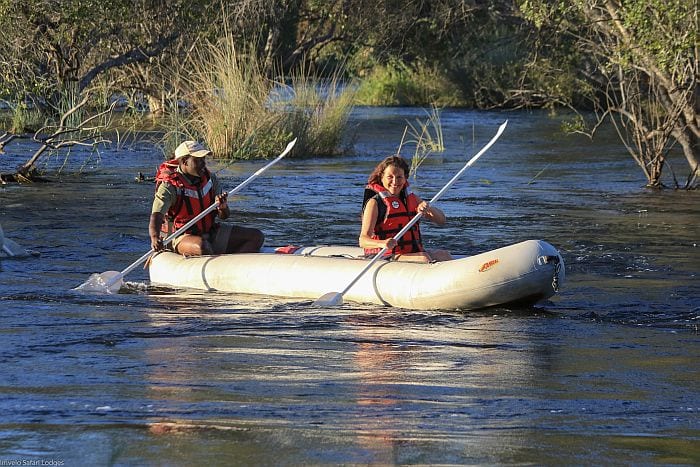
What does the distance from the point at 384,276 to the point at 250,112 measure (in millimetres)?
11482

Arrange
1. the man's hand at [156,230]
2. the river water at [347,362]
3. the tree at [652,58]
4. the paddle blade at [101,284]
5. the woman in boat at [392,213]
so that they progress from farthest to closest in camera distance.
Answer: the tree at [652,58] → the man's hand at [156,230] → the paddle blade at [101,284] → the woman in boat at [392,213] → the river water at [347,362]

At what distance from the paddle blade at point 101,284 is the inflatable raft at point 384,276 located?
15.4 inches

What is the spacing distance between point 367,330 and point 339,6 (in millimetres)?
19982

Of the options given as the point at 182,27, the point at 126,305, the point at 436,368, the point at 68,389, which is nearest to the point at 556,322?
the point at 436,368

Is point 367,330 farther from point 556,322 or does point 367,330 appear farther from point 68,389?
point 68,389

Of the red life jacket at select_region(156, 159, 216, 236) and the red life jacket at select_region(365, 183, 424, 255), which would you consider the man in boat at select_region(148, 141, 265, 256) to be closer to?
the red life jacket at select_region(156, 159, 216, 236)

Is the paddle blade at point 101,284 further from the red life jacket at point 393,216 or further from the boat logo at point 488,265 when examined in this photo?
the boat logo at point 488,265

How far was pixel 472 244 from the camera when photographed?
12602mm

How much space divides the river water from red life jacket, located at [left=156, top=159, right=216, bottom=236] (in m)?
0.54

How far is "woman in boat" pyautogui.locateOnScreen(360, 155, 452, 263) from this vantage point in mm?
9492

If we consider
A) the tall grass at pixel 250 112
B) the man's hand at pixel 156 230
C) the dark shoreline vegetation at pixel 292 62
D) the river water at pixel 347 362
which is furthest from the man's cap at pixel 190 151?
the tall grass at pixel 250 112

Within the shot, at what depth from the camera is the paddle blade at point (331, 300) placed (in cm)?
909

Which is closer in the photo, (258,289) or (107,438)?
(107,438)

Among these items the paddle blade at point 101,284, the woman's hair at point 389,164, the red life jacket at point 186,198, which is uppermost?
the woman's hair at point 389,164
